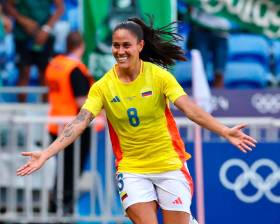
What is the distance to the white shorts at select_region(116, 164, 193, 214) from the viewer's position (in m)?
8.20

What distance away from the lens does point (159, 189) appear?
27.4 ft

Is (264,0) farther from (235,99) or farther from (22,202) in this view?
(22,202)

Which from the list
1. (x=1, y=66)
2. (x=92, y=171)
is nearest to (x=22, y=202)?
(x=92, y=171)

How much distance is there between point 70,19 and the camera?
1602cm

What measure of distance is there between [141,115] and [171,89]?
11.8 inches

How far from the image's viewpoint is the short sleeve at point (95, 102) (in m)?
8.15

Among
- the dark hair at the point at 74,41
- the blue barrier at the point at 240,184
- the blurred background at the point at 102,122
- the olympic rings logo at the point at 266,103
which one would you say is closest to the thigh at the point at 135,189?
the blurred background at the point at 102,122

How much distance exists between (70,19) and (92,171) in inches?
198

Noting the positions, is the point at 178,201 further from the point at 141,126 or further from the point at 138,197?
the point at 141,126

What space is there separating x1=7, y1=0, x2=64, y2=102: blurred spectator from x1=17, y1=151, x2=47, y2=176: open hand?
8083mm

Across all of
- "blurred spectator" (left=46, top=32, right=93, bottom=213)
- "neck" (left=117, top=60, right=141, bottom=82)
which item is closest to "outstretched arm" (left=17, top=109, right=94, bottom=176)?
"neck" (left=117, top=60, right=141, bottom=82)

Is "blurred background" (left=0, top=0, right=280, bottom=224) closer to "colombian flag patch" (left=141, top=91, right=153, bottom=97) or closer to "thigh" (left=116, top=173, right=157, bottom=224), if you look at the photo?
"colombian flag patch" (left=141, top=91, right=153, bottom=97)

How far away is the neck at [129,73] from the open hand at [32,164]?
0.91 meters

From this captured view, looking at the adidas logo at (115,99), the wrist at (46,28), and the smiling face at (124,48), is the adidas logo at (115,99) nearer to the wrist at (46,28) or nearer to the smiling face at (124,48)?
the smiling face at (124,48)
